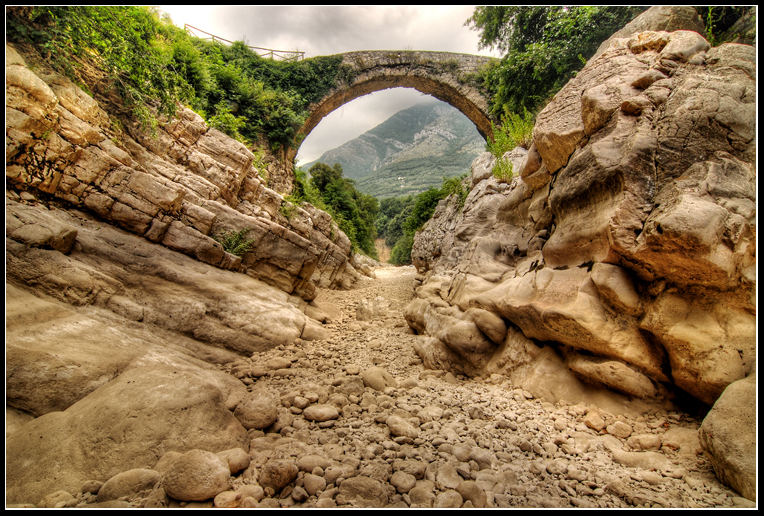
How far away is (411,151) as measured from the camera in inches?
3959

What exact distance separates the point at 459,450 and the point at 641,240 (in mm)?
2226

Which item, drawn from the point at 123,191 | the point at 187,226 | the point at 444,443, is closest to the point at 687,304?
the point at 444,443

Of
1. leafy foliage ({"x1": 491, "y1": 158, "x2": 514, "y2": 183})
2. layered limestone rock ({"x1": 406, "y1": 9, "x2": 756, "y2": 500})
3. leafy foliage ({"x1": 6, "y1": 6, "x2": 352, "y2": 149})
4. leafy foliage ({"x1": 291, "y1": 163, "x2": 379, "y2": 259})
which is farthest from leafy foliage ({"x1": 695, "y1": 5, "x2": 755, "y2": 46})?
leafy foliage ({"x1": 291, "y1": 163, "x2": 379, "y2": 259})

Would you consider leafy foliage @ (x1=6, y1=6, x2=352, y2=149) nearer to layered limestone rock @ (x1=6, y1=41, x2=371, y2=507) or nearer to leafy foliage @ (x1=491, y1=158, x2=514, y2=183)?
layered limestone rock @ (x1=6, y1=41, x2=371, y2=507)

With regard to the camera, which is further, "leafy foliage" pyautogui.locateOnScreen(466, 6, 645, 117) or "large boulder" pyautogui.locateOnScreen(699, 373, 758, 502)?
"leafy foliage" pyautogui.locateOnScreen(466, 6, 645, 117)

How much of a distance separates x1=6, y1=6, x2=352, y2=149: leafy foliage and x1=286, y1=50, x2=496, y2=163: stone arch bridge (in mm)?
2900

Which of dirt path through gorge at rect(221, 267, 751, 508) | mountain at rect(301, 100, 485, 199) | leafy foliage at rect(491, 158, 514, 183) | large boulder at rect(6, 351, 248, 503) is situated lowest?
large boulder at rect(6, 351, 248, 503)

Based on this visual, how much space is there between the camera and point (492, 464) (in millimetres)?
1886

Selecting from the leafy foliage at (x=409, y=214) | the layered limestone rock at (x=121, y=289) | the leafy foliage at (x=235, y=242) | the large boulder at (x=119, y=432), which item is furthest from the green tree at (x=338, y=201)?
the large boulder at (x=119, y=432)

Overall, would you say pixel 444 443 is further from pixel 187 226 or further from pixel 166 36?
pixel 166 36

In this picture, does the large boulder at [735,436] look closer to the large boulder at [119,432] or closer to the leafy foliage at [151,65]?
the large boulder at [119,432]

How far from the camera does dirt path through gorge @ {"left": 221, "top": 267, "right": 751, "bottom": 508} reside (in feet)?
5.23

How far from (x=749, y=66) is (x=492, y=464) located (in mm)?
4066

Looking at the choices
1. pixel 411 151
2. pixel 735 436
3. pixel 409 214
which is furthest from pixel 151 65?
pixel 411 151
